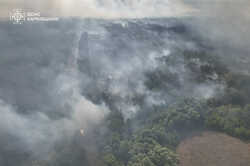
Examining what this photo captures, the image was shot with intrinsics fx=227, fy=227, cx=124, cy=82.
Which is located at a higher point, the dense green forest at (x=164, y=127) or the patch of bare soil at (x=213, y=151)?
the dense green forest at (x=164, y=127)

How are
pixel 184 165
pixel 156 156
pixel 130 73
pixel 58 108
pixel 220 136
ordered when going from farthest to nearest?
pixel 130 73
pixel 58 108
pixel 220 136
pixel 184 165
pixel 156 156

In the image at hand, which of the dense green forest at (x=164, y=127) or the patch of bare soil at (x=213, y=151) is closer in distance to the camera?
the dense green forest at (x=164, y=127)

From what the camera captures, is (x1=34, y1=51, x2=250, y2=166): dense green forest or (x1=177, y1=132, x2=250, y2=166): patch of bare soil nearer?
(x1=34, y1=51, x2=250, y2=166): dense green forest

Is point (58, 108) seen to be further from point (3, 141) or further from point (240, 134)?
point (240, 134)

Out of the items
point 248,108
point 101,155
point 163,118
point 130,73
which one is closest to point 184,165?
point 163,118

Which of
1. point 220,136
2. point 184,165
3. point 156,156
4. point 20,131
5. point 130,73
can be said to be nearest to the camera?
point 156,156

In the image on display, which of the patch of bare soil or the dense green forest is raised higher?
the dense green forest

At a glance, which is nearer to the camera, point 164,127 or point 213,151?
point 213,151

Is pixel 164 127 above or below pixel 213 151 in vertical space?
above
